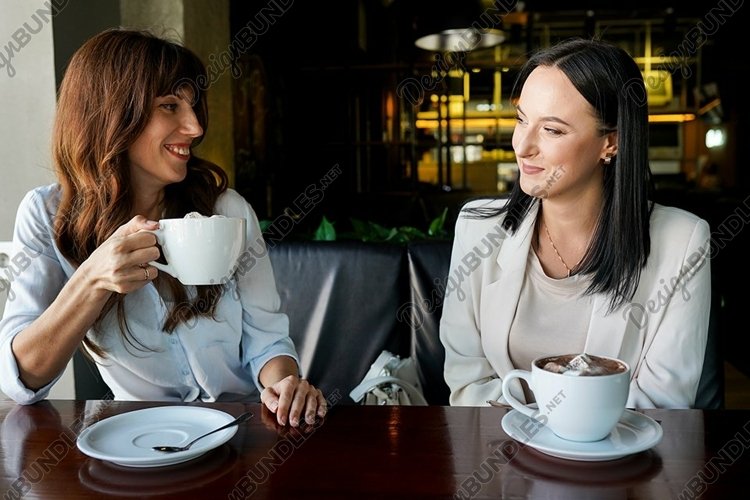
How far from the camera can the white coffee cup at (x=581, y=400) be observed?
33.2 inches

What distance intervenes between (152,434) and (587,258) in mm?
993

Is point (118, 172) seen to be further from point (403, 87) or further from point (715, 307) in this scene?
point (403, 87)

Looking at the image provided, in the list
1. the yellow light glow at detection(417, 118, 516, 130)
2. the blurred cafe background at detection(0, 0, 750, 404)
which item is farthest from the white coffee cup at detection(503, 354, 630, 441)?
the yellow light glow at detection(417, 118, 516, 130)

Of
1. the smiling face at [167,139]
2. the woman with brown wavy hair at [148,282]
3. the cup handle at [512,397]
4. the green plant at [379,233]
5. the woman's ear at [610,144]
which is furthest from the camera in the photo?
the green plant at [379,233]

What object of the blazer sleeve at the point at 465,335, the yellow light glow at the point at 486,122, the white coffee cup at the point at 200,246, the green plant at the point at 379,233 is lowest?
the blazer sleeve at the point at 465,335

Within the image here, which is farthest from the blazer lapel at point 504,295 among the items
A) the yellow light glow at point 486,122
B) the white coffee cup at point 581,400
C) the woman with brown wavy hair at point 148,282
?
the yellow light glow at point 486,122

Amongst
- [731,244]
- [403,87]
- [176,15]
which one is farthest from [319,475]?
[403,87]

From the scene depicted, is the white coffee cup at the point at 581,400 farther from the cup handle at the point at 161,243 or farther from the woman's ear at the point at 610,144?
the woman's ear at the point at 610,144

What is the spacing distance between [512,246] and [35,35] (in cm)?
159

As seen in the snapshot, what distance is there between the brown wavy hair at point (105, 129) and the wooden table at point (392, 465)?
423 mm

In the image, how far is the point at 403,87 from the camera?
7.84 m

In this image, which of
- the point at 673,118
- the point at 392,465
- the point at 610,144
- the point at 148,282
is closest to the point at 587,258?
the point at 610,144

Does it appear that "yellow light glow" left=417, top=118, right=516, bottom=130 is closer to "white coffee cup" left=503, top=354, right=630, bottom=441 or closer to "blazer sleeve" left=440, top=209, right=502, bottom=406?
"blazer sleeve" left=440, top=209, right=502, bottom=406

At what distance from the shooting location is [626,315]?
141cm
